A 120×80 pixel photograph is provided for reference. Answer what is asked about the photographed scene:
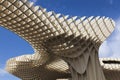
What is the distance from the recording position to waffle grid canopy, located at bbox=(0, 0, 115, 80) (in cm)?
3000

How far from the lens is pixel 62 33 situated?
1345 inches

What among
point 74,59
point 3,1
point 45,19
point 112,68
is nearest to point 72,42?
point 74,59

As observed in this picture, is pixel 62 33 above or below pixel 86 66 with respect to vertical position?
above

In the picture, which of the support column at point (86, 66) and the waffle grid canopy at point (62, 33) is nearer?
the waffle grid canopy at point (62, 33)

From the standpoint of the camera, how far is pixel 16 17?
30578 mm

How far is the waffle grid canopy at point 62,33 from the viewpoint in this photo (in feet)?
98.4

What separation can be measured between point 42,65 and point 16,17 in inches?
751

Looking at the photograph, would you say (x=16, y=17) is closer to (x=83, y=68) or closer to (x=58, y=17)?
(x=58, y=17)

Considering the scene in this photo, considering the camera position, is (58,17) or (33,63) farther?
(33,63)

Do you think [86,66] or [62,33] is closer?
[62,33]

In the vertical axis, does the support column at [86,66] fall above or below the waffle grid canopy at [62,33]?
below

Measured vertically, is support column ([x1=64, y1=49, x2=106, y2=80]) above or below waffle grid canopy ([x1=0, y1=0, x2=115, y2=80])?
below

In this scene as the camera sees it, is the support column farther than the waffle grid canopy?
Yes

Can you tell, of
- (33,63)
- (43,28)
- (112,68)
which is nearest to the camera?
(43,28)
